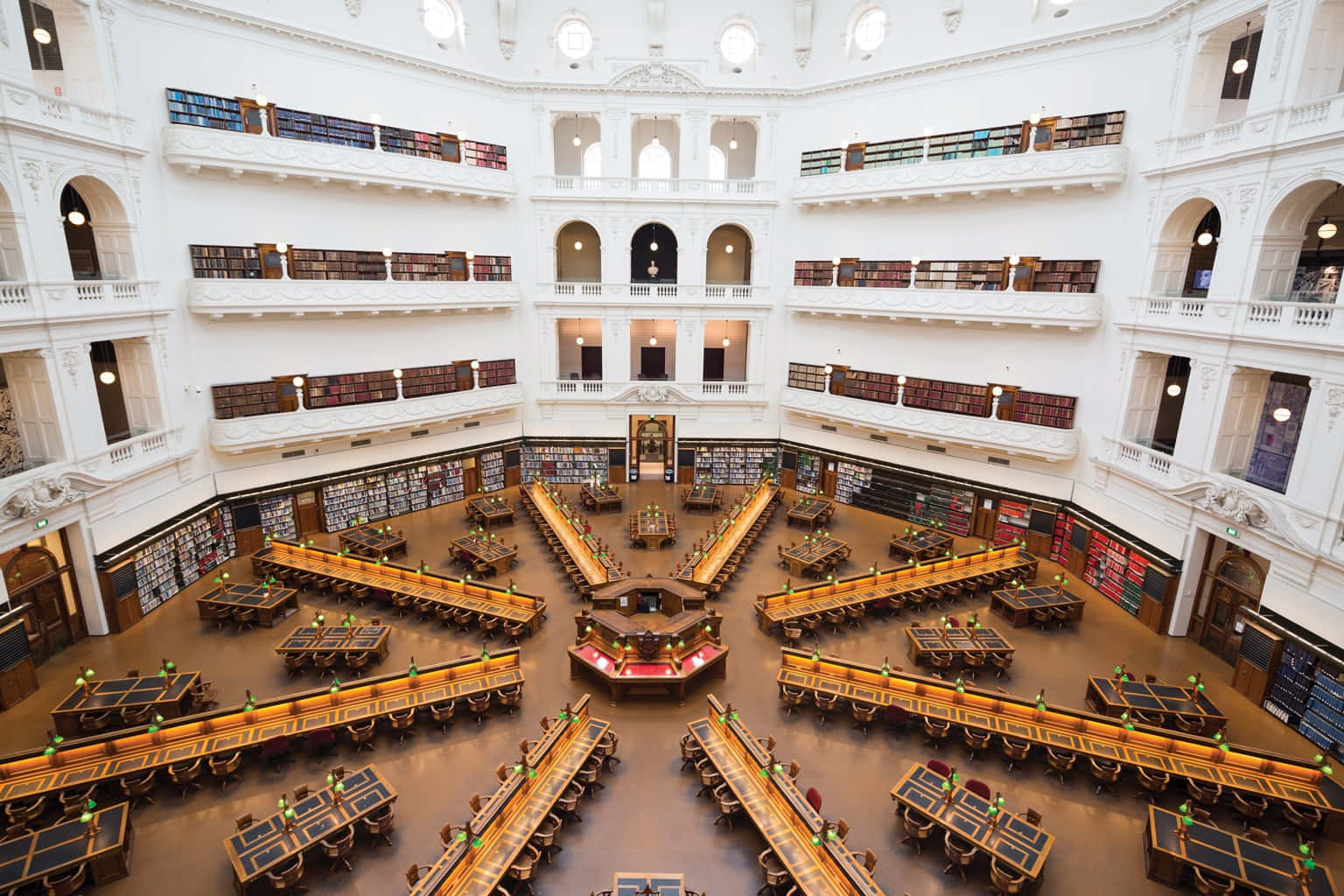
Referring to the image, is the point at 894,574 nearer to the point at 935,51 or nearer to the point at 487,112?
the point at 935,51

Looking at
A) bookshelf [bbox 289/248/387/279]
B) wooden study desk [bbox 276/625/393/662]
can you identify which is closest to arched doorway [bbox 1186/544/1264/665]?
wooden study desk [bbox 276/625/393/662]

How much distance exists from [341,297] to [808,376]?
14050 mm

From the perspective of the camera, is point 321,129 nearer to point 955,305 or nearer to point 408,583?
point 408,583

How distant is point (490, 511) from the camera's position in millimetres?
19438

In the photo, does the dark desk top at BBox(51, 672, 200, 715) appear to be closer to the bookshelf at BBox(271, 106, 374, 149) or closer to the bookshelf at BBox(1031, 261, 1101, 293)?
the bookshelf at BBox(271, 106, 374, 149)

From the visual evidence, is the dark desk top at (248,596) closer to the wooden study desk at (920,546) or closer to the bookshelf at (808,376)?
the wooden study desk at (920,546)

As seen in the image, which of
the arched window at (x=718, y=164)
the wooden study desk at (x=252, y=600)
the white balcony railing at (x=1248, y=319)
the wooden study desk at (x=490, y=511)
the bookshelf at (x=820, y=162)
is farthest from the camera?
the arched window at (x=718, y=164)

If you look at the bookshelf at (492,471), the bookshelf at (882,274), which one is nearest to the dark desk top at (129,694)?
the bookshelf at (492,471)

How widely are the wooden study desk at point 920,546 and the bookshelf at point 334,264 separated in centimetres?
1601

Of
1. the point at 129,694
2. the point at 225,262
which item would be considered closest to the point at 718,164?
the point at 225,262

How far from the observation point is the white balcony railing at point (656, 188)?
20953 millimetres

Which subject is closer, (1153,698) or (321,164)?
(1153,698)

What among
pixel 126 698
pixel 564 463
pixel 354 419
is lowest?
pixel 126 698

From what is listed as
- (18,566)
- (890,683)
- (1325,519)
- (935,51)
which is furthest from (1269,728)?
(18,566)
